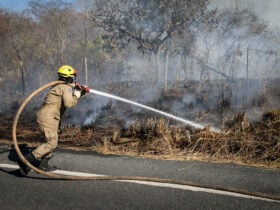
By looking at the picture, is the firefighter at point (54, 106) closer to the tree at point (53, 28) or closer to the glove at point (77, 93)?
the glove at point (77, 93)

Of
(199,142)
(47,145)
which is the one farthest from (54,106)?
(199,142)

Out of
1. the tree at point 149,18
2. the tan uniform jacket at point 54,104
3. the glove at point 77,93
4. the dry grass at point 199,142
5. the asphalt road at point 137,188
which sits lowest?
the asphalt road at point 137,188

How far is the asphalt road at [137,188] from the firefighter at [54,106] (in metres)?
0.29

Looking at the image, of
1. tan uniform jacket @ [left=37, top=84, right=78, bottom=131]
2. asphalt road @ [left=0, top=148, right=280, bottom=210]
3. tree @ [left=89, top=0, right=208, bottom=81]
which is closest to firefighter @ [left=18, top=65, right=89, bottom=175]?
tan uniform jacket @ [left=37, top=84, right=78, bottom=131]

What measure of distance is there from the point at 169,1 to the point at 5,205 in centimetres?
1338

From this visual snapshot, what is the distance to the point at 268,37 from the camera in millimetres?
12625

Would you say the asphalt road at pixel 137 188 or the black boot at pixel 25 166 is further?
the black boot at pixel 25 166

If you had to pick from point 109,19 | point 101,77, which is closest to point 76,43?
point 101,77

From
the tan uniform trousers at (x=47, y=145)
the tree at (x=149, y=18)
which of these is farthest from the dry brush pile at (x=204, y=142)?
the tree at (x=149, y=18)

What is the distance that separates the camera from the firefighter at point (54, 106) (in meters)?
5.44

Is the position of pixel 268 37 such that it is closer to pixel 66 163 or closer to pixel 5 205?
pixel 66 163

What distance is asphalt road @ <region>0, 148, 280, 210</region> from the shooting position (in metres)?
4.00

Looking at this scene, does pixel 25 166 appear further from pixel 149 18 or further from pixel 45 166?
pixel 149 18

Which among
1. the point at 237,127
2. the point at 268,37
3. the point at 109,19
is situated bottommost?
the point at 237,127
